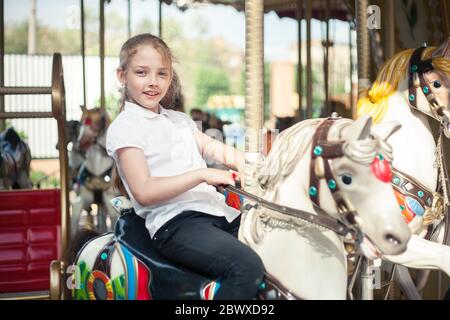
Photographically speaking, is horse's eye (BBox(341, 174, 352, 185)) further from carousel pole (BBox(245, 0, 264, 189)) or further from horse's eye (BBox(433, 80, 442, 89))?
horse's eye (BBox(433, 80, 442, 89))

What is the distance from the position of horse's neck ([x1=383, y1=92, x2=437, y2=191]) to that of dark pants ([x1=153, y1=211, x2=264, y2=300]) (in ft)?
3.62

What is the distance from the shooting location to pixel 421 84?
2.60 metres

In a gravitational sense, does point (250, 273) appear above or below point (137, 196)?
below

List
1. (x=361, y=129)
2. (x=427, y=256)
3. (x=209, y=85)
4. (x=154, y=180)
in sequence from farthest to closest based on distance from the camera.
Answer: (x=209, y=85), (x=427, y=256), (x=154, y=180), (x=361, y=129)

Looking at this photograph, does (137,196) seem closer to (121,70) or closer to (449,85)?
(121,70)

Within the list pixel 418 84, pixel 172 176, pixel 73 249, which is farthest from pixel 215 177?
pixel 418 84

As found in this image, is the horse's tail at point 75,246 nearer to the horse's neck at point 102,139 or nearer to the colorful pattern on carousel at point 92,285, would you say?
the colorful pattern on carousel at point 92,285

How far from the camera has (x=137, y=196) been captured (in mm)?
1761

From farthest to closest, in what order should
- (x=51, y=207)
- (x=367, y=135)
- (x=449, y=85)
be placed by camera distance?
(x=51, y=207) < (x=449, y=85) < (x=367, y=135)

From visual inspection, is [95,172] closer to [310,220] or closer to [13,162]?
[13,162]

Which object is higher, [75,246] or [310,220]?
[310,220]

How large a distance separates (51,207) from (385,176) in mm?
2075

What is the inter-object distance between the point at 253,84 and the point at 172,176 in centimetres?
36

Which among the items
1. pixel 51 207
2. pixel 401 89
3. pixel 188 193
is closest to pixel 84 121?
pixel 51 207
